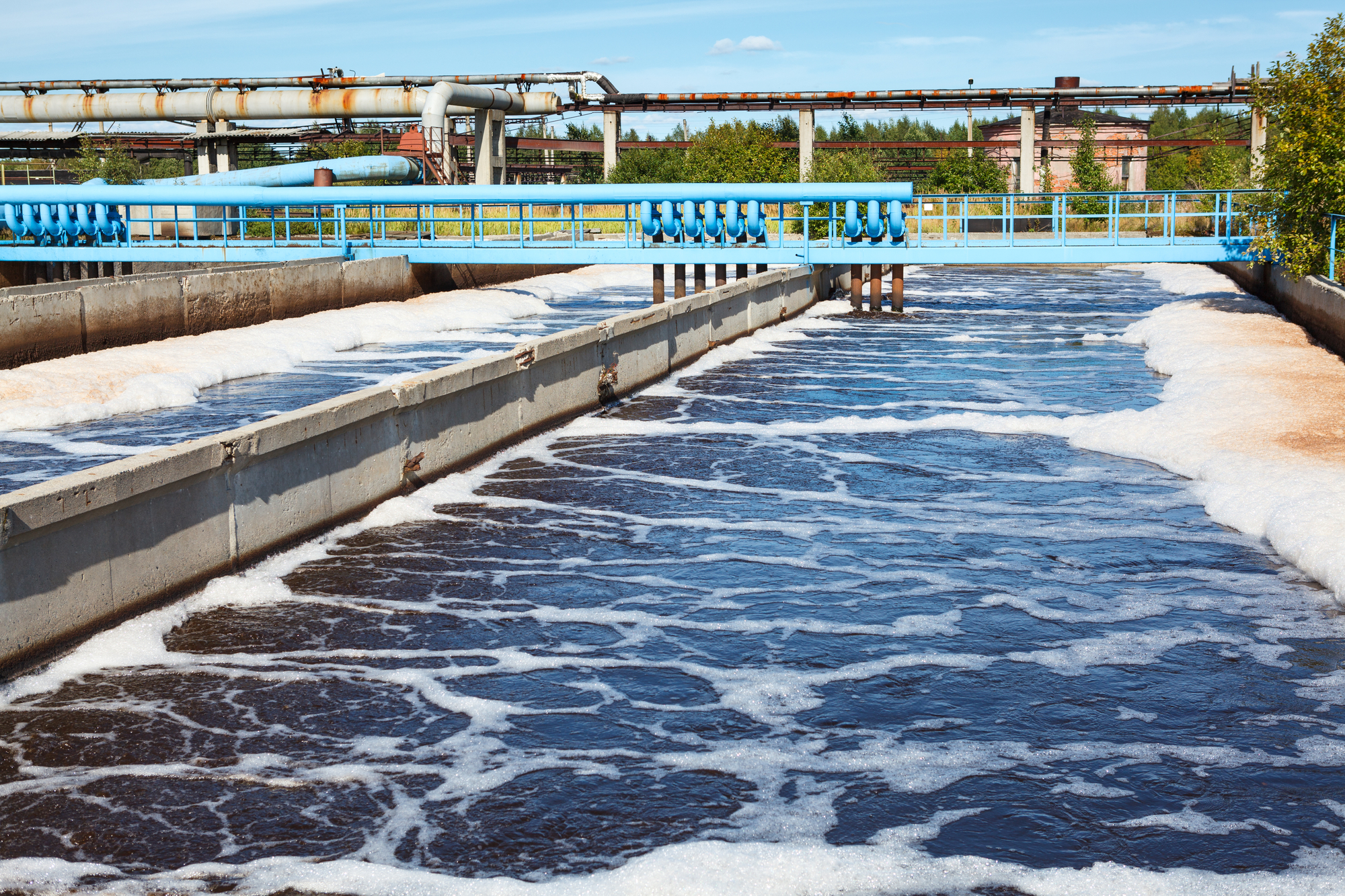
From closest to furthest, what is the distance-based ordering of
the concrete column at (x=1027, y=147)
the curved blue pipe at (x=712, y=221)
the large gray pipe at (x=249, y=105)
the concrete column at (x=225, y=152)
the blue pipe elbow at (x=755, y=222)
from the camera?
the curved blue pipe at (x=712, y=221) < the blue pipe elbow at (x=755, y=222) < the large gray pipe at (x=249, y=105) < the concrete column at (x=225, y=152) < the concrete column at (x=1027, y=147)

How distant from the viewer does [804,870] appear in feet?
16.1

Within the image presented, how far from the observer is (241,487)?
8.41 m

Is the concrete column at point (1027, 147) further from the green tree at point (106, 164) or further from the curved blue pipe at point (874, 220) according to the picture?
the green tree at point (106, 164)

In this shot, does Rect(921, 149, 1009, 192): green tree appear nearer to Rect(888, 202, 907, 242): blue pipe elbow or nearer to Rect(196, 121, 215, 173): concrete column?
Rect(888, 202, 907, 242): blue pipe elbow

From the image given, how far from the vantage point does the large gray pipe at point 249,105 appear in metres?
42.4

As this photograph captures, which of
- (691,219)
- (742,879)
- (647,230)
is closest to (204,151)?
(647,230)

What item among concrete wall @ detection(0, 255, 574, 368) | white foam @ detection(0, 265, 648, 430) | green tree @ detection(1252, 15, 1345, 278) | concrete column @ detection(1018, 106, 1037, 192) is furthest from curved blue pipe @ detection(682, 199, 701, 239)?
concrete column @ detection(1018, 106, 1037, 192)

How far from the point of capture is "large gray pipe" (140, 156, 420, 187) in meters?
36.5

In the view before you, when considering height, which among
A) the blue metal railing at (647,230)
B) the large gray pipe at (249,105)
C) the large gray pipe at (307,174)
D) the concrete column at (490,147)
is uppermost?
the large gray pipe at (249,105)

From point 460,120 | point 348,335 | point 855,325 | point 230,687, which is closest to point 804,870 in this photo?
point 230,687

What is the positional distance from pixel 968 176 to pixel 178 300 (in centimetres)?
3422

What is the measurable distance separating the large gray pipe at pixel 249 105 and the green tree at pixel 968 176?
14.9 metres

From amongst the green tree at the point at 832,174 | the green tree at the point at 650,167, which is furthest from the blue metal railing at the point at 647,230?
the green tree at the point at 650,167

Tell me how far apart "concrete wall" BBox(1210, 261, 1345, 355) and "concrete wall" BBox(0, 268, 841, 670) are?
32.8 feet
